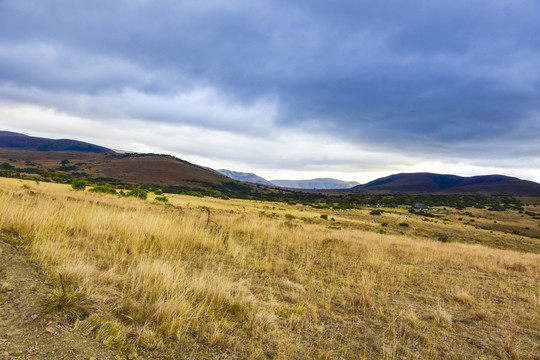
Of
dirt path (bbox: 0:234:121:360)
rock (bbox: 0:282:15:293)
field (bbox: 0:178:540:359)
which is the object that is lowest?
field (bbox: 0:178:540:359)

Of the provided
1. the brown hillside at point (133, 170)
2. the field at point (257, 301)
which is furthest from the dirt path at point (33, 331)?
the brown hillside at point (133, 170)

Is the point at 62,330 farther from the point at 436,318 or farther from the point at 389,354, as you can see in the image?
the point at 436,318

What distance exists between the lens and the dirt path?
2092 mm

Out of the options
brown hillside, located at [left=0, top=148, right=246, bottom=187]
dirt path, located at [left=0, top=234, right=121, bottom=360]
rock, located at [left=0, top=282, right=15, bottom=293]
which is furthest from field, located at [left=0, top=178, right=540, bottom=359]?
brown hillside, located at [left=0, top=148, right=246, bottom=187]

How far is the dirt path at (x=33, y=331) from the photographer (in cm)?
209

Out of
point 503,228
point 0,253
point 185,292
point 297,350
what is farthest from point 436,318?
point 503,228

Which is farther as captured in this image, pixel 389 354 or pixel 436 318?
pixel 436 318

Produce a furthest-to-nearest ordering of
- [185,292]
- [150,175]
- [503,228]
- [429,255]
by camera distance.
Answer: [150,175] → [503,228] → [429,255] → [185,292]

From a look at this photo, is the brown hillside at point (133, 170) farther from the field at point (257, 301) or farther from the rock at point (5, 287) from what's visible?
the rock at point (5, 287)

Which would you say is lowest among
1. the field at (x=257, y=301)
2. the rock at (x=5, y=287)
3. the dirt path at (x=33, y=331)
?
the field at (x=257, y=301)

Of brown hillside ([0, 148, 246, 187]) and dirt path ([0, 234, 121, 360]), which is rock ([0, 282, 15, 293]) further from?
brown hillside ([0, 148, 246, 187])

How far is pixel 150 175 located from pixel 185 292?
139730mm

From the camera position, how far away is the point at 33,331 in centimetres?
231

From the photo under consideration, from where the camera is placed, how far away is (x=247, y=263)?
660 cm
